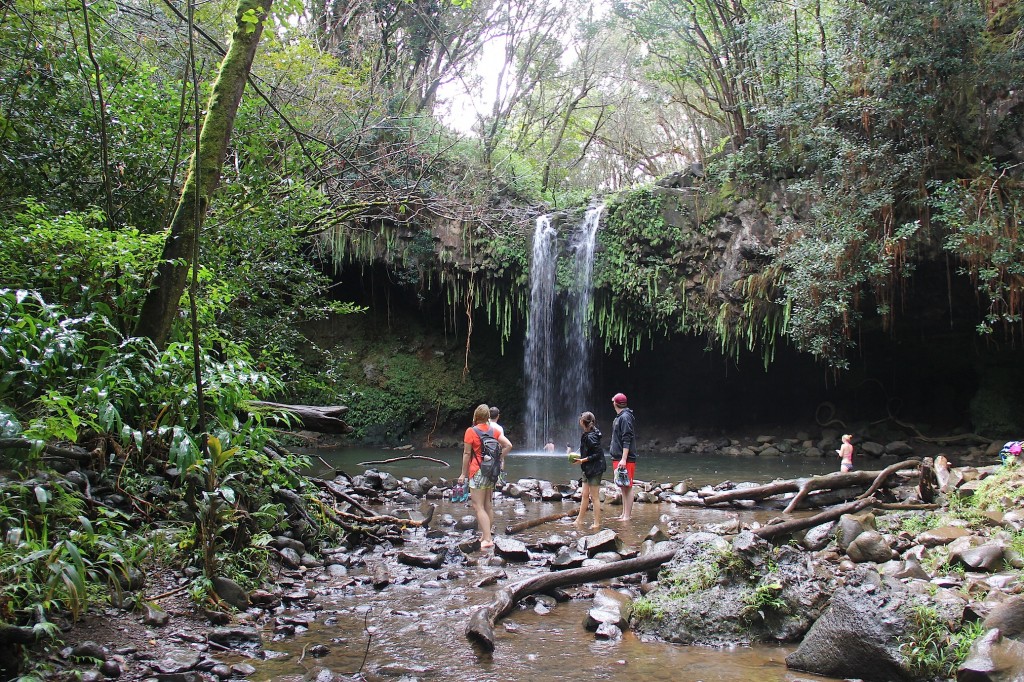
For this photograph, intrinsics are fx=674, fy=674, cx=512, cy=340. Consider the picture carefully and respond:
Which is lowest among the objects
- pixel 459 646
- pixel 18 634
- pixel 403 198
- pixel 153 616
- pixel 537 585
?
pixel 459 646

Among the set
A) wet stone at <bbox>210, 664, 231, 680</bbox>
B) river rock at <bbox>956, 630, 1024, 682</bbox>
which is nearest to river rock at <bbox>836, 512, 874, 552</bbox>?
river rock at <bbox>956, 630, 1024, 682</bbox>

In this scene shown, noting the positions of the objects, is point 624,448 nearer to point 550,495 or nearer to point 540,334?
point 550,495

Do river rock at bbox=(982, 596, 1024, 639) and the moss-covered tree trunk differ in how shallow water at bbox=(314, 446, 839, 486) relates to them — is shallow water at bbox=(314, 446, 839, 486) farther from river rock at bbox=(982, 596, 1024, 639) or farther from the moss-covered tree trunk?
river rock at bbox=(982, 596, 1024, 639)

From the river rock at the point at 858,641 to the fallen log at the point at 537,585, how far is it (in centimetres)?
157

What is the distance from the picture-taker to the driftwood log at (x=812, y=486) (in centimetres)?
799

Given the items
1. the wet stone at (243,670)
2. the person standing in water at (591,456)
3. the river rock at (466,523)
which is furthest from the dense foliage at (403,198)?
the person standing in water at (591,456)

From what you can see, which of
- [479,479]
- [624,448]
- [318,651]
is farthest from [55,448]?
[624,448]

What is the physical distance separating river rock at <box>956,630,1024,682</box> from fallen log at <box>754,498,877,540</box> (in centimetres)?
228

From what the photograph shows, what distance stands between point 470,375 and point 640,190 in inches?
295

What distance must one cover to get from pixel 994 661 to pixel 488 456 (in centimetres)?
463

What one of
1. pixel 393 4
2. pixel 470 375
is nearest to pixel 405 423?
pixel 470 375

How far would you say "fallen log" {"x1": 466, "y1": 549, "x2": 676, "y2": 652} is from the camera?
4316 millimetres

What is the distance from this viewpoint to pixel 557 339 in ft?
61.2

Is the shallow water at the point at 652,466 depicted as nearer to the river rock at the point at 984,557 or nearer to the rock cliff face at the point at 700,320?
the rock cliff face at the point at 700,320
